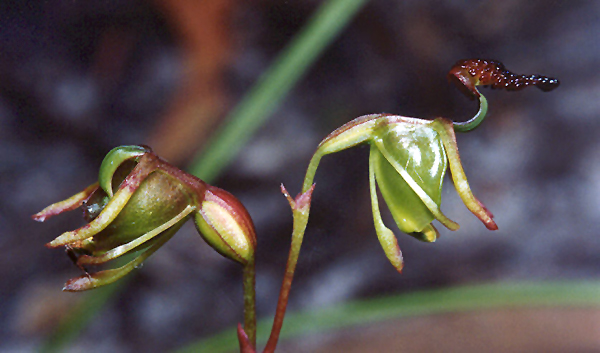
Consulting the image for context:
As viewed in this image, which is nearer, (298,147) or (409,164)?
(409,164)

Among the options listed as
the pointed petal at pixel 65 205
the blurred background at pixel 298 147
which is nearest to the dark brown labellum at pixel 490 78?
the pointed petal at pixel 65 205

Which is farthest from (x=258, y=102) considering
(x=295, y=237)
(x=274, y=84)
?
(x=295, y=237)

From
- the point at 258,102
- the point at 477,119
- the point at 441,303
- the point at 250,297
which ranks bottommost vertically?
the point at 441,303

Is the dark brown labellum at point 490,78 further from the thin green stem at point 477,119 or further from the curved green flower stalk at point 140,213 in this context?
the curved green flower stalk at point 140,213

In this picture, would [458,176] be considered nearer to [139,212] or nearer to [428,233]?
[428,233]

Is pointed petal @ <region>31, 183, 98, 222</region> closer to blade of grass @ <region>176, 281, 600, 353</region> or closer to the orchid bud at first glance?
the orchid bud

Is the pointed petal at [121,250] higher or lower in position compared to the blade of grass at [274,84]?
lower

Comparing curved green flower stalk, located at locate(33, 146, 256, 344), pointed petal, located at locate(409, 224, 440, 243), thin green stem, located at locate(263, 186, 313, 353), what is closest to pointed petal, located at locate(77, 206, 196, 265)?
curved green flower stalk, located at locate(33, 146, 256, 344)

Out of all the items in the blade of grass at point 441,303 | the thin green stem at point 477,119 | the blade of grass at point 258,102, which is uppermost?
the blade of grass at point 258,102
